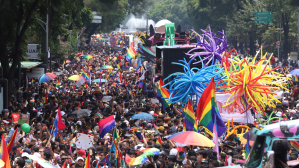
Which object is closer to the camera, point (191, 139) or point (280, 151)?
point (280, 151)

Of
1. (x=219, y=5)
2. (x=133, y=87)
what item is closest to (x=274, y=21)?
(x=219, y=5)

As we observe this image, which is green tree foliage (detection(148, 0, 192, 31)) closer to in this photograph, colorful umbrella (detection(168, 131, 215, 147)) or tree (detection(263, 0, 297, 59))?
tree (detection(263, 0, 297, 59))

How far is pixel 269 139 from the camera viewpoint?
536cm

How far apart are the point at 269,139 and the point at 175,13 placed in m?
122

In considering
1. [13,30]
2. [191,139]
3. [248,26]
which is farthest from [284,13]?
[191,139]

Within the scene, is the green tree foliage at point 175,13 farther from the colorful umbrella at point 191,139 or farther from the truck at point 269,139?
the truck at point 269,139

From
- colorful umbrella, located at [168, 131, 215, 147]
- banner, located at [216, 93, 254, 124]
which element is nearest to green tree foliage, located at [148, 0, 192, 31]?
banner, located at [216, 93, 254, 124]

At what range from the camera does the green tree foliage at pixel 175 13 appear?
120750 millimetres

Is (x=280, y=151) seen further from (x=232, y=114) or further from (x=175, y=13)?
(x=175, y=13)

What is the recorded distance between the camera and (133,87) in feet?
84.3

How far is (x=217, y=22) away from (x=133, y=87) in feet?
152

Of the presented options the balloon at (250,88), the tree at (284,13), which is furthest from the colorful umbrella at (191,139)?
the tree at (284,13)

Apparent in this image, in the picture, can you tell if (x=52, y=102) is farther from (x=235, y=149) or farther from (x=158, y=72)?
(x=235, y=149)

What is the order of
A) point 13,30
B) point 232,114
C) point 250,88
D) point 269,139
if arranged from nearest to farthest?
point 269,139 → point 250,88 → point 232,114 → point 13,30
